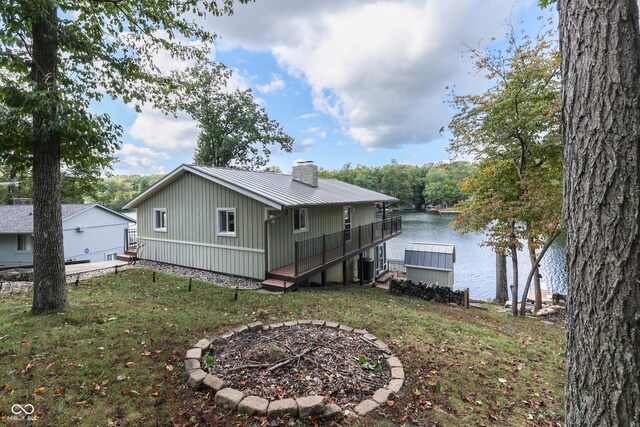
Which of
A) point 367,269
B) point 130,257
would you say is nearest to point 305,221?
point 367,269

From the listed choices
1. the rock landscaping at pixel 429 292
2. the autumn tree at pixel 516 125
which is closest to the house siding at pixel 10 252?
the rock landscaping at pixel 429 292

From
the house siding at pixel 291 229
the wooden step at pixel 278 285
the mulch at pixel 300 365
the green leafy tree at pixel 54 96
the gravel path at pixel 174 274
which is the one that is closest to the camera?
the mulch at pixel 300 365

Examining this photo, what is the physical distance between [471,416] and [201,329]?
165 inches

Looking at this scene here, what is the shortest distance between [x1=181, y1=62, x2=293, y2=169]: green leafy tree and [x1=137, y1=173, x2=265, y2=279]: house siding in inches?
589

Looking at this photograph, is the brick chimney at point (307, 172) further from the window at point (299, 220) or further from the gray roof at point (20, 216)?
the gray roof at point (20, 216)

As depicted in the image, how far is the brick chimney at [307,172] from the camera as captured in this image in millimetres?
13930

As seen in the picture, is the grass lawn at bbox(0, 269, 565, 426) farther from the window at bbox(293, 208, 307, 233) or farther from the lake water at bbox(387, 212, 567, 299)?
the lake water at bbox(387, 212, 567, 299)

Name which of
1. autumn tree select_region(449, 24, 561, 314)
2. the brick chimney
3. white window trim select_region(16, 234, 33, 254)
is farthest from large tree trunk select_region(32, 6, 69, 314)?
white window trim select_region(16, 234, 33, 254)

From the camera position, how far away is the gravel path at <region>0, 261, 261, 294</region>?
803 cm

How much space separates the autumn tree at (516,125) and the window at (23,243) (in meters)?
21.9

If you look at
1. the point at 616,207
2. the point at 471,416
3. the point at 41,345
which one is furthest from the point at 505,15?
the point at 41,345

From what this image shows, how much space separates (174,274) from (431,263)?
1150cm

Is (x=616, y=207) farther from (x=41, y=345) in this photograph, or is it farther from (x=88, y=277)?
(x=88, y=277)

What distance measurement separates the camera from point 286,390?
10.4 feet
